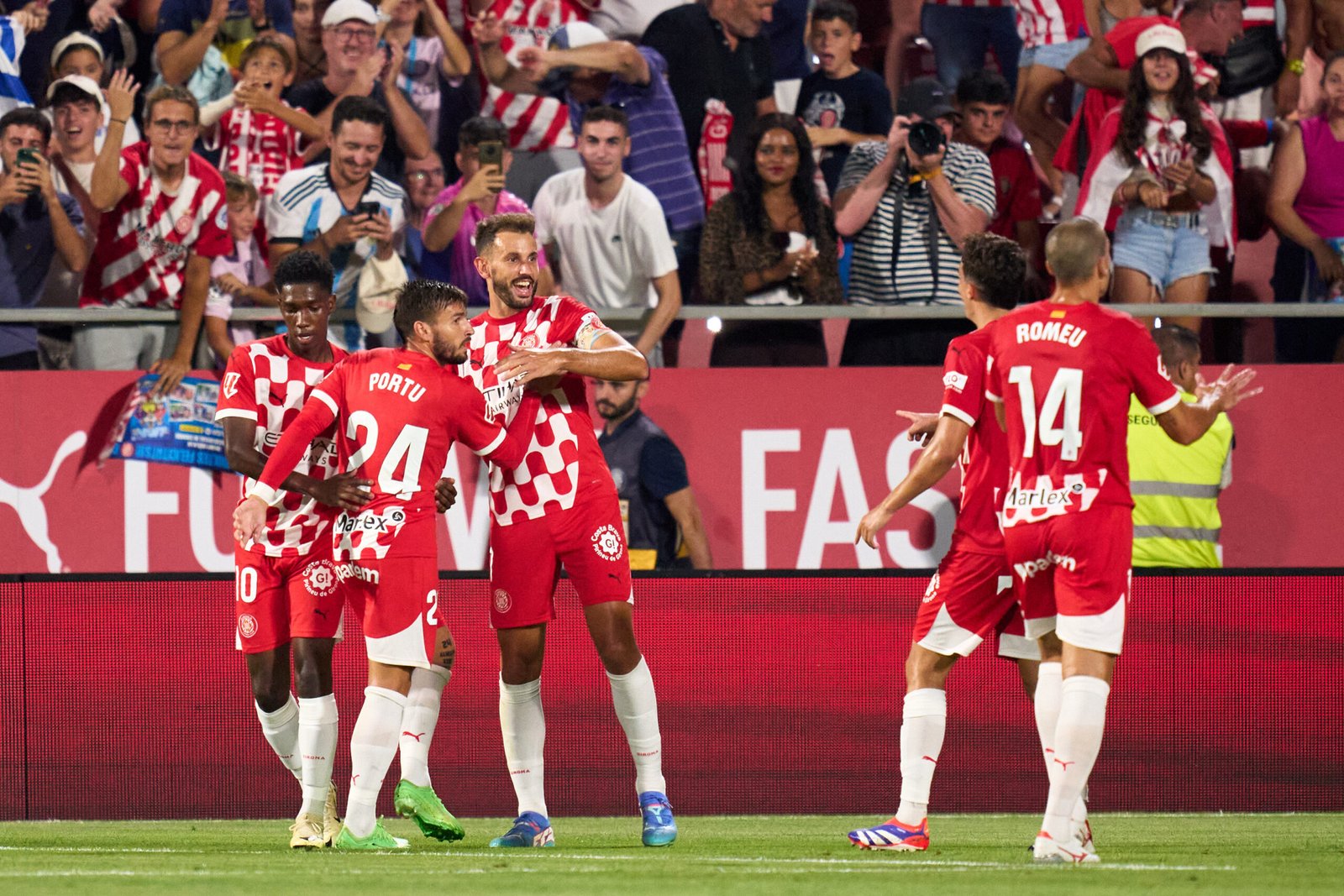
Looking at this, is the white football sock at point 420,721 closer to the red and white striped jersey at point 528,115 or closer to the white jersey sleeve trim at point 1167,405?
the white jersey sleeve trim at point 1167,405

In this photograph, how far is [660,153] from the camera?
1019 cm

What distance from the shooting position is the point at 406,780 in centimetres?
613

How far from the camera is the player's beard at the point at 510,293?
6.14 meters

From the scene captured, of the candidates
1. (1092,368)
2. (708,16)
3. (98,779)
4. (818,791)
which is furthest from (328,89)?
(1092,368)

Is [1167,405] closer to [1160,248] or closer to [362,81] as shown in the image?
[1160,248]

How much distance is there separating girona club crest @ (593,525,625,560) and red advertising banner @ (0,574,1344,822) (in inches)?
92.6

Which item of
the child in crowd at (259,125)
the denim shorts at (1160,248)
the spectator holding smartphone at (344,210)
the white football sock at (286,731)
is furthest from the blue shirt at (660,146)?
the white football sock at (286,731)

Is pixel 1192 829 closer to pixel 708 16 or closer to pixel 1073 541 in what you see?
pixel 1073 541

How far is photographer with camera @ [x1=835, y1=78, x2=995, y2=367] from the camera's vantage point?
9.80 metres

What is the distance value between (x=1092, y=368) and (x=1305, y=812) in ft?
12.9

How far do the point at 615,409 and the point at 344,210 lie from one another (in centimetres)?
195

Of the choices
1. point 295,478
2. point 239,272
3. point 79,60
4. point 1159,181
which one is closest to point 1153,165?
point 1159,181

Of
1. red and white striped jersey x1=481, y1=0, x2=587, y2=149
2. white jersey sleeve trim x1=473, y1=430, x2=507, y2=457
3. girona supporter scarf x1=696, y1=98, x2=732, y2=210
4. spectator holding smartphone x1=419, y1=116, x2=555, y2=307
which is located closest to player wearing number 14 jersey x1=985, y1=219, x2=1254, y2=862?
white jersey sleeve trim x1=473, y1=430, x2=507, y2=457

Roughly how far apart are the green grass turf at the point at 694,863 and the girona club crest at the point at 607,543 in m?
1.04
